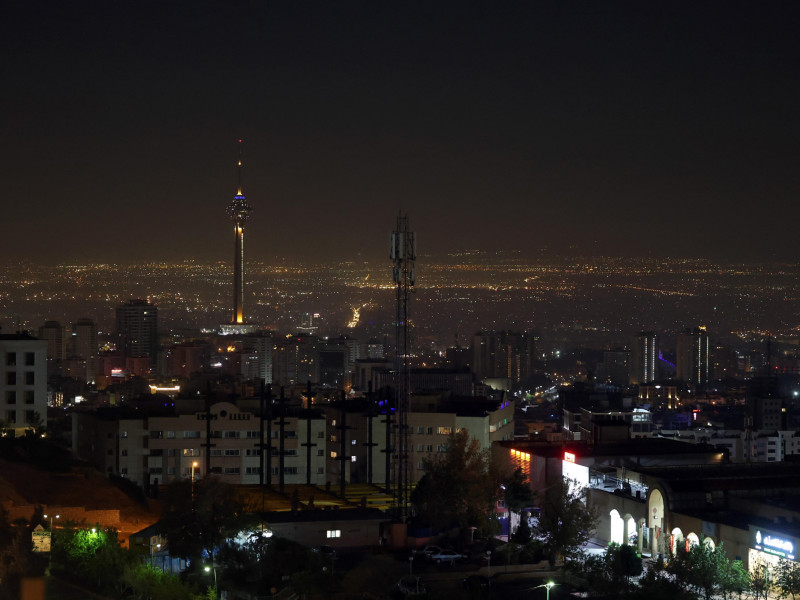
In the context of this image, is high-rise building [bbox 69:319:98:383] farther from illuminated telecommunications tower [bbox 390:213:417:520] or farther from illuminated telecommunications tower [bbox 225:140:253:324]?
illuminated telecommunications tower [bbox 390:213:417:520]

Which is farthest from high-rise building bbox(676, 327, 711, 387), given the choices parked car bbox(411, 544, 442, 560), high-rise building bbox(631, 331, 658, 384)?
parked car bbox(411, 544, 442, 560)

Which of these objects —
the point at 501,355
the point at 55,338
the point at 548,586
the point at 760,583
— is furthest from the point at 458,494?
the point at 501,355

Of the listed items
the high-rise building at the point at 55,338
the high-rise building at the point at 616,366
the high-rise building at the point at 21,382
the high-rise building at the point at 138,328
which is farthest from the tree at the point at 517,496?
the high-rise building at the point at 616,366

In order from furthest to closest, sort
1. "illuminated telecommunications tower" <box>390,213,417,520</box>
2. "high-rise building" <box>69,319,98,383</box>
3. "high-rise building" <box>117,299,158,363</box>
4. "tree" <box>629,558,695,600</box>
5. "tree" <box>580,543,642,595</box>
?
"high-rise building" <box>117,299,158,363</box> → "high-rise building" <box>69,319,98,383</box> → "illuminated telecommunications tower" <box>390,213,417,520</box> → "tree" <box>580,543,642,595</box> → "tree" <box>629,558,695,600</box>

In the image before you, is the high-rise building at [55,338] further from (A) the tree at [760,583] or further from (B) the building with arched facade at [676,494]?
(A) the tree at [760,583]

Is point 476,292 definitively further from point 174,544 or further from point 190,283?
point 174,544

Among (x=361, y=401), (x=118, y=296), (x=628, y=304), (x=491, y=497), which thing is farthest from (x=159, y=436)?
(x=628, y=304)
